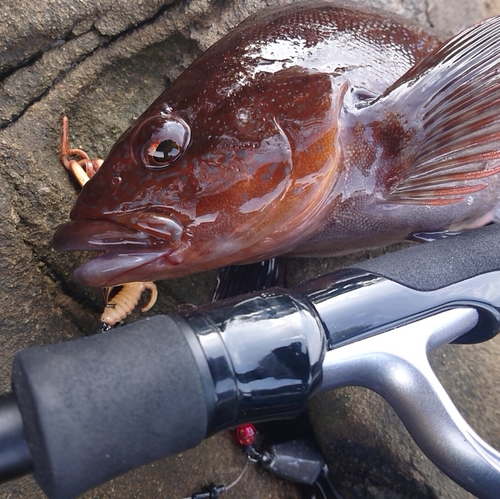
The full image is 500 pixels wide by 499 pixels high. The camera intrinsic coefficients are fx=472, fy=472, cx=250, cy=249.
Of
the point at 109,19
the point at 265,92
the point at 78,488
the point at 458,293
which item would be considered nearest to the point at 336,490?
the point at 458,293

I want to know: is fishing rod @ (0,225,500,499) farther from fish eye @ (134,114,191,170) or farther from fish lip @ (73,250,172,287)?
fish eye @ (134,114,191,170)

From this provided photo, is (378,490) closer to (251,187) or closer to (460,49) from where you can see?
(251,187)

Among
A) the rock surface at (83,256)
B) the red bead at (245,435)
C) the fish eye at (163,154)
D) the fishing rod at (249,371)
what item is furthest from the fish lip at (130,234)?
the red bead at (245,435)

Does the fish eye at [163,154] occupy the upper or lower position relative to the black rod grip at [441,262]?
upper

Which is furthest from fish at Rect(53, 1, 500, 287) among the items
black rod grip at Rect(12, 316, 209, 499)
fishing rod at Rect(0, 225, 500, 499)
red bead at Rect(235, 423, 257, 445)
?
red bead at Rect(235, 423, 257, 445)

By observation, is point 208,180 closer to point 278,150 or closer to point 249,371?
point 278,150

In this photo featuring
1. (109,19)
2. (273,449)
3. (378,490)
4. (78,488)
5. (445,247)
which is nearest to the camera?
(78,488)

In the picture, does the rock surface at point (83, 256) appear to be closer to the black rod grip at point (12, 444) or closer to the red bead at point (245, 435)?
the red bead at point (245, 435)
